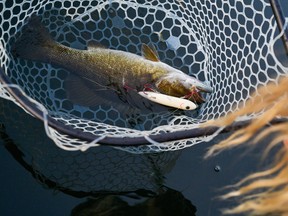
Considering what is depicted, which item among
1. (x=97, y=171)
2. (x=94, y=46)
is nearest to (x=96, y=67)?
(x=94, y=46)

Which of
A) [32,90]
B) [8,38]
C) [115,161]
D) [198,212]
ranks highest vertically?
[8,38]

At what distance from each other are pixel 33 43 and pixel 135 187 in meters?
0.94

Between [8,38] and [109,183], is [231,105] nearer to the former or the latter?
[109,183]

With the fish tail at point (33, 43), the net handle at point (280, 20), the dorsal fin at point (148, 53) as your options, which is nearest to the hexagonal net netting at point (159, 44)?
the fish tail at point (33, 43)

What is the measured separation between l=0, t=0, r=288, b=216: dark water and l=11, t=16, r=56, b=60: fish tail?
397 mm

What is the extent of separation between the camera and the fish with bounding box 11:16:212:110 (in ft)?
7.41

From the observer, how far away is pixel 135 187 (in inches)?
79.0

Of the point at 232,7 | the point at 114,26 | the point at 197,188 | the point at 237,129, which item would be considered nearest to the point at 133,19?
the point at 114,26

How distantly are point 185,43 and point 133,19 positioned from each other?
0.36 m

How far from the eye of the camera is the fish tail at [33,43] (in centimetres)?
223

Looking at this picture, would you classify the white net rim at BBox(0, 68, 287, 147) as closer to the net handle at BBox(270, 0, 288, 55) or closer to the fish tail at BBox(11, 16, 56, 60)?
the net handle at BBox(270, 0, 288, 55)

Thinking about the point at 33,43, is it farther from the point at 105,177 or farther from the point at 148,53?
the point at 105,177

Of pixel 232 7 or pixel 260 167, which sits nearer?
pixel 260 167

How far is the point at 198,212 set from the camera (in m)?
1.96
